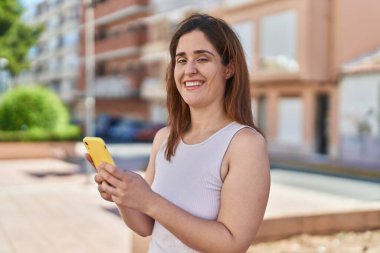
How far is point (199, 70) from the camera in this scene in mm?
1882

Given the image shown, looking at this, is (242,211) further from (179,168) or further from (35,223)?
(35,223)

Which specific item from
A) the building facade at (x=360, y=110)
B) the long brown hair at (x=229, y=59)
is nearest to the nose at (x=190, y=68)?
the long brown hair at (x=229, y=59)

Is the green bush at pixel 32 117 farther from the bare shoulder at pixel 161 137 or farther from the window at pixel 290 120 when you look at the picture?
the bare shoulder at pixel 161 137

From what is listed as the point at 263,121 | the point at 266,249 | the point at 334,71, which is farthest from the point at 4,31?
the point at 266,249

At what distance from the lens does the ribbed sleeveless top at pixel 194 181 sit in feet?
5.87

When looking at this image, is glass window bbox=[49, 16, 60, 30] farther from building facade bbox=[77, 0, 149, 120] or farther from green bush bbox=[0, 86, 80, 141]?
green bush bbox=[0, 86, 80, 141]

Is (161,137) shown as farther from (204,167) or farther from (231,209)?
(231,209)

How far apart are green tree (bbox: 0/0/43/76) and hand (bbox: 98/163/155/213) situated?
28531 millimetres

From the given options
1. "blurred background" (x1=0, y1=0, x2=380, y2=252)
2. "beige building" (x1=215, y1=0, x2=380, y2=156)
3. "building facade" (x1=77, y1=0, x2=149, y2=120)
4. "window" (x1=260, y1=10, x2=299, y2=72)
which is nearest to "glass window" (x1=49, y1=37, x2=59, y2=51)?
"building facade" (x1=77, y1=0, x2=149, y2=120)

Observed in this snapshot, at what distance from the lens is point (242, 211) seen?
5.52ft

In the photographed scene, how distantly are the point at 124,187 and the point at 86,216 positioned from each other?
7.13m

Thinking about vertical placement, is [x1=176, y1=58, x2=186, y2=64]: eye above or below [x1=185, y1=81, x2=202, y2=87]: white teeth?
above

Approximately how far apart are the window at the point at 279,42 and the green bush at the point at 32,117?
952 centimetres

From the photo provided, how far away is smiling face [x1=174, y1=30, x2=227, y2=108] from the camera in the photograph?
6.16 feet
